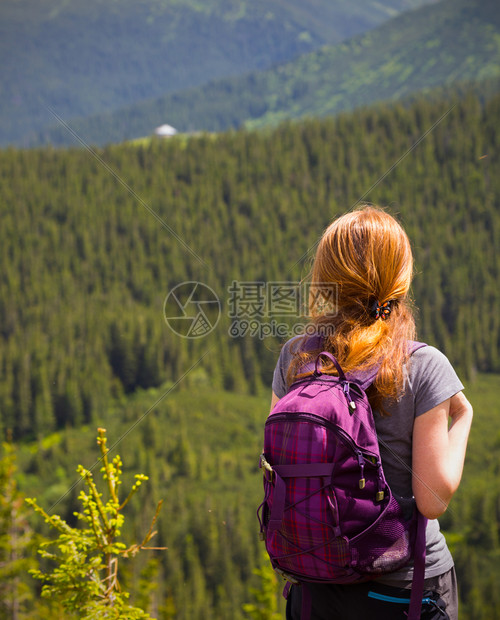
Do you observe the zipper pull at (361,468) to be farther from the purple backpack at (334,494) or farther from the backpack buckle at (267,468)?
the backpack buckle at (267,468)

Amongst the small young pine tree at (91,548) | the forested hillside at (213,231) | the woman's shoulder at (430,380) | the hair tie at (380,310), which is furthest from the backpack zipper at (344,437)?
the forested hillside at (213,231)

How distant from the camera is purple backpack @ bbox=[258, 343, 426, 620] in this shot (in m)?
3.20

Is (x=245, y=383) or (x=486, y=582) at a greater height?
(x=245, y=383)

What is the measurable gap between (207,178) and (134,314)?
159ft

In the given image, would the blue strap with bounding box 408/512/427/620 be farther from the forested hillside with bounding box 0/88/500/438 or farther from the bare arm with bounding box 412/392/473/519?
the forested hillside with bounding box 0/88/500/438

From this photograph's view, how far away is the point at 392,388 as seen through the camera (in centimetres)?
330

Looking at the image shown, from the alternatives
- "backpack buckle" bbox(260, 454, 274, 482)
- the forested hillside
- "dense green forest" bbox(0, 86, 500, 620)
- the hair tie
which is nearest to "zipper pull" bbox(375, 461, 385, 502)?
"backpack buckle" bbox(260, 454, 274, 482)

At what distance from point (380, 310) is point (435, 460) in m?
0.83

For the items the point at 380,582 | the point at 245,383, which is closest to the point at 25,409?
the point at 245,383

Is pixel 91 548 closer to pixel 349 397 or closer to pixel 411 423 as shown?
pixel 349 397

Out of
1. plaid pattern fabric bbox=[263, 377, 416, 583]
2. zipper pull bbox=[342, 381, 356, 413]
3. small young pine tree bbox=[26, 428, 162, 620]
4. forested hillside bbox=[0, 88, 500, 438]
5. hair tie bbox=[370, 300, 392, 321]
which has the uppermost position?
forested hillside bbox=[0, 88, 500, 438]

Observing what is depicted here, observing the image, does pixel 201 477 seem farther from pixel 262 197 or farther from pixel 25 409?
pixel 262 197

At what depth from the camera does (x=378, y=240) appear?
348 cm

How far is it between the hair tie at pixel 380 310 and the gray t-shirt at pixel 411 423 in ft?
1.05
